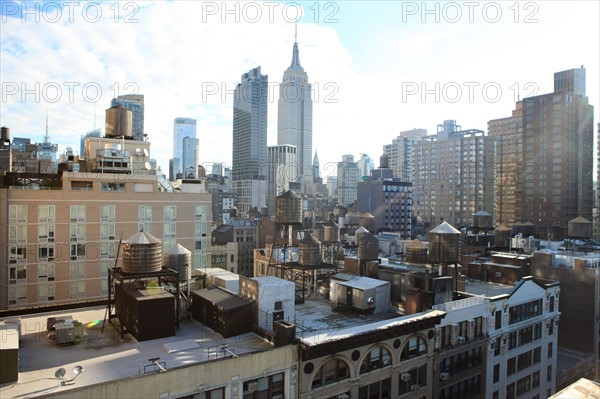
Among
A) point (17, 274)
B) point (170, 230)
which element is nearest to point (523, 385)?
point (170, 230)

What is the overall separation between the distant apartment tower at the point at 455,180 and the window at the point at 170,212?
394ft

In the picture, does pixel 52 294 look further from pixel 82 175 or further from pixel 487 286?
pixel 487 286

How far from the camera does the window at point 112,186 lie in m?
45.4

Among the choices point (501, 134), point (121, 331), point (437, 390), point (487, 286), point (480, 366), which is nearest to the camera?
point (121, 331)

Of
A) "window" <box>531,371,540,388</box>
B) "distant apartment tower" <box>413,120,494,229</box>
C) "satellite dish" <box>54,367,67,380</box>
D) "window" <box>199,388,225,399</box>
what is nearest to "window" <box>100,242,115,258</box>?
"satellite dish" <box>54,367,67,380</box>

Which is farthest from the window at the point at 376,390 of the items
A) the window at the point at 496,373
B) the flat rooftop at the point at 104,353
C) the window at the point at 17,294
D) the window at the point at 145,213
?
the window at the point at 17,294

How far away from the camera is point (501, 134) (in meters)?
164

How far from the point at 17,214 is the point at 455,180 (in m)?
141

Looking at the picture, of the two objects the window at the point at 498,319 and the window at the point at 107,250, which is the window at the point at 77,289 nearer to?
the window at the point at 107,250

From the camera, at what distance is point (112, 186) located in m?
45.9

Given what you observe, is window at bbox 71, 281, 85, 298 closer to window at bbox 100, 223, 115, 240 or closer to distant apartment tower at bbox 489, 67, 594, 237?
window at bbox 100, 223, 115, 240

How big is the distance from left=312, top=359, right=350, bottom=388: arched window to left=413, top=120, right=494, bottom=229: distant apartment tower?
13266 cm

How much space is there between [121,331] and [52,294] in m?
24.1

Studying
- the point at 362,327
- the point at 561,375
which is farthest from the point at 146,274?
the point at 561,375
